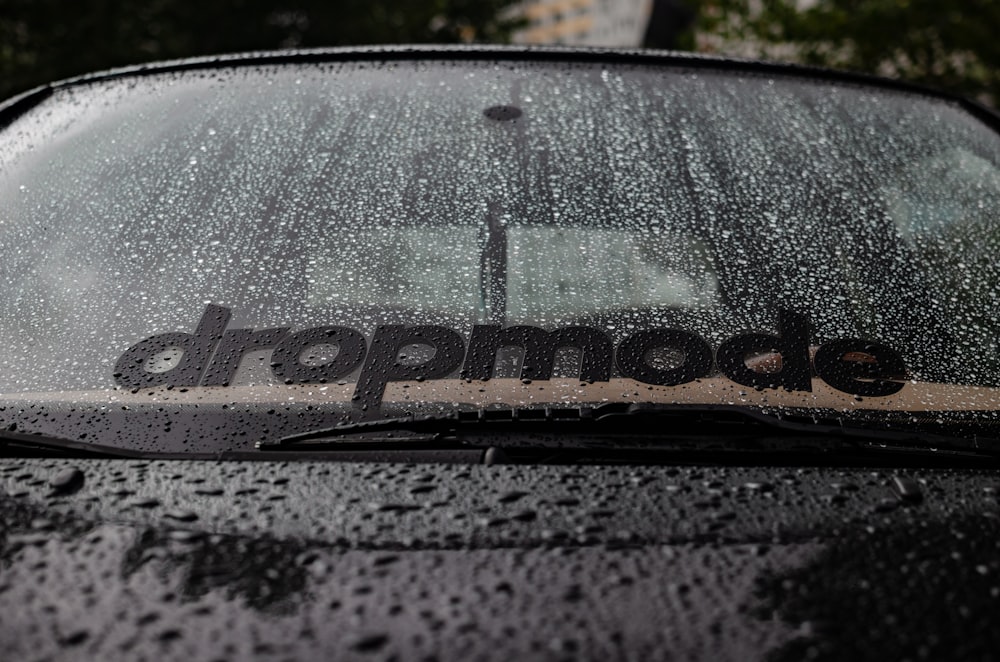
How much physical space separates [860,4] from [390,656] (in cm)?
1023

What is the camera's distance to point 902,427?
4.48 feet

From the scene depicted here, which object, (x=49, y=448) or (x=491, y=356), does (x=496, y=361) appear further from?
(x=49, y=448)

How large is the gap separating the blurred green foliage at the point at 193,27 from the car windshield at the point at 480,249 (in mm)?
9449

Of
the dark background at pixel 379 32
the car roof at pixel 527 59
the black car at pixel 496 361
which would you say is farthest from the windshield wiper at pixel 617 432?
the dark background at pixel 379 32

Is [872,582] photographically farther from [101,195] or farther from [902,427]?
[101,195]

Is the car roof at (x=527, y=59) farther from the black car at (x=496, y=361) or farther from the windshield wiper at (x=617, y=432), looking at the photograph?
the windshield wiper at (x=617, y=432)

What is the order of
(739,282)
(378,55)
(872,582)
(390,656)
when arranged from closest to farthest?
(390,656), (872,582), (739,282), (378,55)

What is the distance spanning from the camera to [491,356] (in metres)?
1.42

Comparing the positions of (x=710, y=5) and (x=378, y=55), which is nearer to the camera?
(x=378, y=55)

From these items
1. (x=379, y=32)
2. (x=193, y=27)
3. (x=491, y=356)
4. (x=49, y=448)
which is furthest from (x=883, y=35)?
(x=49, y=448)

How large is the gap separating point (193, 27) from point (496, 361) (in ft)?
43.3

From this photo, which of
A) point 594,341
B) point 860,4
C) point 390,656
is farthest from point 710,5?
point 390,656

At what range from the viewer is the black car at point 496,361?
0.94 meters

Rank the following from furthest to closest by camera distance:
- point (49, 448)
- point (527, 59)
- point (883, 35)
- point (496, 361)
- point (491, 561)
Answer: point (883, 35), point (527, 59), point (496, 361), point (49, 448), point (491, 561)
